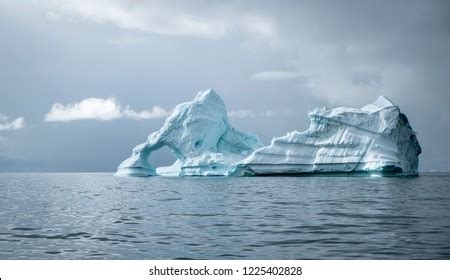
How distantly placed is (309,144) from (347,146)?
89.9 inches

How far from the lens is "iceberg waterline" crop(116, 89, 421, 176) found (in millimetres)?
27984

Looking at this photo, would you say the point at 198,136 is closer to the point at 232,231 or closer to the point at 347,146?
the point at 347,146

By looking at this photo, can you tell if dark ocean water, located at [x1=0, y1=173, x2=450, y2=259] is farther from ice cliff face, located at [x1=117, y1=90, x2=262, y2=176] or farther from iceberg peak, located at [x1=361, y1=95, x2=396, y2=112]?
ice cliff face, located at [x1=117, y1=90, x2=262, y2=176]

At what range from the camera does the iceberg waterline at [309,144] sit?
28.0 meters

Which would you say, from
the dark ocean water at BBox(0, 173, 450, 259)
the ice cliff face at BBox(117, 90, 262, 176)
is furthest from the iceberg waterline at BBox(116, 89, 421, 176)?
the dark ocean water at BBox(0, 173, 450, 259)

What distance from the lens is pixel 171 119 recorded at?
33.2 m

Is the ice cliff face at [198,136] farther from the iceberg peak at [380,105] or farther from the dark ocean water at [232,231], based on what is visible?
the dark ocean water at [232,231]

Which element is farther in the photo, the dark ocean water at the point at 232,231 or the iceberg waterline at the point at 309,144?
the iceberg waterline at the point at 309,144

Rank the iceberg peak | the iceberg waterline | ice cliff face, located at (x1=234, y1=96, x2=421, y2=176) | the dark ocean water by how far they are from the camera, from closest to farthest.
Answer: the dark ocean water
ice cliff face, located at (x1=234, y1=96, x2=421, y2=176)
the iceberg waterline
the iceberg peak

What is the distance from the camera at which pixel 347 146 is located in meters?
28.5

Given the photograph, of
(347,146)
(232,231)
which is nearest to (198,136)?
(347,146)

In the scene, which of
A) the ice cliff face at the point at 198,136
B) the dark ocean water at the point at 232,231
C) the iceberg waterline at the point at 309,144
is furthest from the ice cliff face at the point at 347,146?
the dark ocean water at the point at 232,231

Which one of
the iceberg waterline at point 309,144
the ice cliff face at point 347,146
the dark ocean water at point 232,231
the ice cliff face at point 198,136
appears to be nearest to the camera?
the dark ocean water at point 232,231
